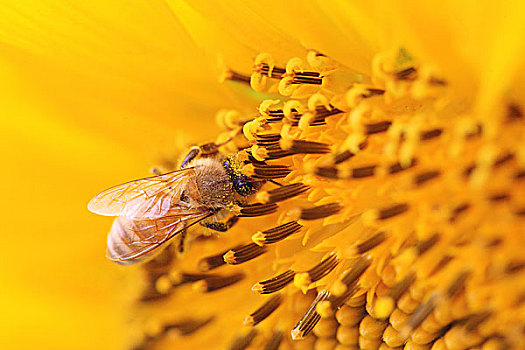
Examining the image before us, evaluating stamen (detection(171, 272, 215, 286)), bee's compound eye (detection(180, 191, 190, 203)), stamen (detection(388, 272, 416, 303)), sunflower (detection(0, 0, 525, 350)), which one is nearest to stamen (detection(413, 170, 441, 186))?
sunflower (detection(0, 0, 525, 350))

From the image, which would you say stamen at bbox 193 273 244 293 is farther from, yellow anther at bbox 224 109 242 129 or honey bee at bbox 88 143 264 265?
yellow anther at bbox 224 109 242 129

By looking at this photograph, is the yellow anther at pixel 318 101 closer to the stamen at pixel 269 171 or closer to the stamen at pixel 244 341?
the stamen at pixel 269 171

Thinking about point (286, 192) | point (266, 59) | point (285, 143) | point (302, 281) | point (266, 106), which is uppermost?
point (266, 59)

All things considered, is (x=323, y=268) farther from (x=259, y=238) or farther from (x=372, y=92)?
(x=372, y=92)

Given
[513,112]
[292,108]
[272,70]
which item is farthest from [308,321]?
[513,112]

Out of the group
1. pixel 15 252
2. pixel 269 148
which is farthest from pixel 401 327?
pixel 15 252

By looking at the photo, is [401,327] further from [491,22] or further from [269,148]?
[491,22]

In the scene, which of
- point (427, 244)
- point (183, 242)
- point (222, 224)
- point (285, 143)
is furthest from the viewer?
point (183, 242)
